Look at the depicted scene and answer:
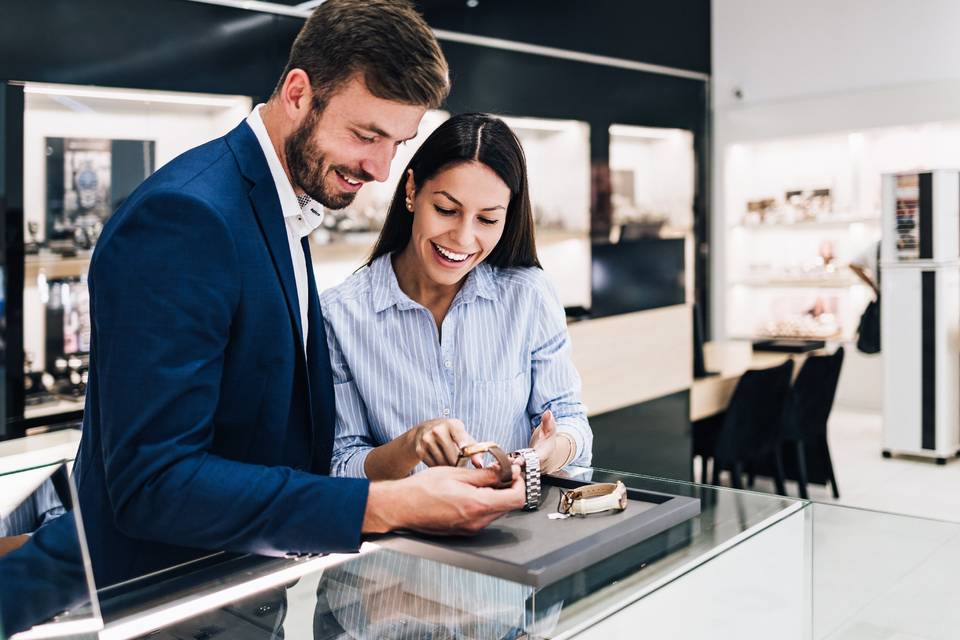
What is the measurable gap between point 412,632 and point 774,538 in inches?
23.0

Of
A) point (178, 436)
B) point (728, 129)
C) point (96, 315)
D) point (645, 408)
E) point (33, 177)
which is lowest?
point (645, 408)

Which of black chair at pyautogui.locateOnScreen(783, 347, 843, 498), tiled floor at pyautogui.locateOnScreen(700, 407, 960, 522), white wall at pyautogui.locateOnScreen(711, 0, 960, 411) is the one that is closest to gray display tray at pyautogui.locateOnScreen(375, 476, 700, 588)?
tiled floor at pyautogui.locateOnScreen(700, 407, 960, 522)

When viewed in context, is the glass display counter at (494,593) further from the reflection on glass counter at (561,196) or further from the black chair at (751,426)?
Answer: the reflection on glass counter at (561,196)

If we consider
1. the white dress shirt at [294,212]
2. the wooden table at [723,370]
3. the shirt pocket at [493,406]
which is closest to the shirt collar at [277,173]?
the white dress shirt at [294,212]

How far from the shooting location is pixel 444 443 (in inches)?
52.4

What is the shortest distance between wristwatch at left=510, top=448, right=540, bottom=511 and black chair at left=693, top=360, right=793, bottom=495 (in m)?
3.40

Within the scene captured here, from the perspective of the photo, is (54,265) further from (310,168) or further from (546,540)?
(546,540)

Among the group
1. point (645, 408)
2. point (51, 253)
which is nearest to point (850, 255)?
point (645, 408)

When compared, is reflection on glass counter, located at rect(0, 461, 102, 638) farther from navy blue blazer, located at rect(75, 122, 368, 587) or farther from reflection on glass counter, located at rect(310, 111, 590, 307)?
reflection on glass counter, located at rect(310, 111, 590, 307)

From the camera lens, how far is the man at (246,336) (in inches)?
37.8

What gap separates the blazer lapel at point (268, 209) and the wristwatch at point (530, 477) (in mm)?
334

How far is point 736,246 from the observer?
8.73m

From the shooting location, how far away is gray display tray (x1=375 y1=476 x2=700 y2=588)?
0.99 m

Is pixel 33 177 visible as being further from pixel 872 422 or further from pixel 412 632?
pixel 872 422
